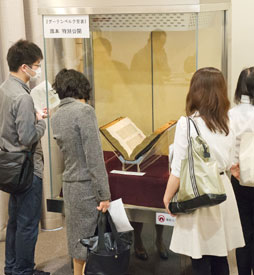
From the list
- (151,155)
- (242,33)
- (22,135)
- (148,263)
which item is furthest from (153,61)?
(148,263)

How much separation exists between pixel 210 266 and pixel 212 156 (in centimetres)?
53

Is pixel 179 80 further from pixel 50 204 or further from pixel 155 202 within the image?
pixel 50 204

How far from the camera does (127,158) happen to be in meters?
2.61

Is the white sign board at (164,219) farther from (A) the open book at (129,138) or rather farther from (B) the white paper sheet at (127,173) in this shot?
(A) the open book at (129,138)

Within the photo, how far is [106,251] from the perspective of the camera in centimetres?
227

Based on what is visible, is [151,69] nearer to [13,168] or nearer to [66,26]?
[66,26]

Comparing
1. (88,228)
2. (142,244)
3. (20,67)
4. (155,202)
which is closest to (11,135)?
(20,67)

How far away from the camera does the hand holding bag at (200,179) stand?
186 cm

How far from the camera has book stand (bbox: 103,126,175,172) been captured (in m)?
2.59

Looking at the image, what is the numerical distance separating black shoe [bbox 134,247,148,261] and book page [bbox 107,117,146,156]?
687mm

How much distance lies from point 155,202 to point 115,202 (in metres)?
0.23

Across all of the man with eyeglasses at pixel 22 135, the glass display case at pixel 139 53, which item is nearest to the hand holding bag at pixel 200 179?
the glass display case at pixel 139 53

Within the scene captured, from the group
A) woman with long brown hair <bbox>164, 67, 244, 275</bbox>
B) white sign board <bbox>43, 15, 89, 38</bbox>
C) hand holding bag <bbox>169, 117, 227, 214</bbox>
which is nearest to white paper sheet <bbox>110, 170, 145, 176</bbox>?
woman with long brown hair <bbox>164, 67, 244, 275</bbox>

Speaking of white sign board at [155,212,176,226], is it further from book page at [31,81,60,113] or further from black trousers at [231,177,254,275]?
book page at [31,81,60,113]
